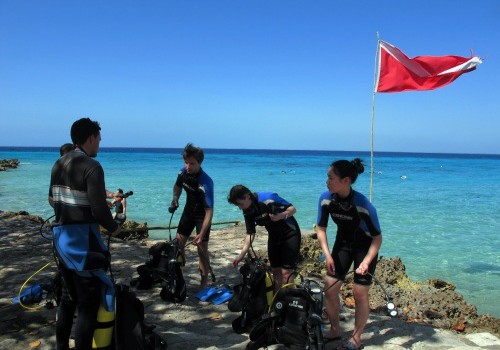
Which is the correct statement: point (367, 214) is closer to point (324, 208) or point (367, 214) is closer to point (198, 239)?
point (324, 208)

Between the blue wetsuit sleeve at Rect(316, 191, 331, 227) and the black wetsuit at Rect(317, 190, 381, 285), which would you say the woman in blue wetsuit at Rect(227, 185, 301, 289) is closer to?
the blue wetsuit sleeve at Rect(316, 191, 331, 227)

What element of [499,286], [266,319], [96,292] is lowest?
[499,286]

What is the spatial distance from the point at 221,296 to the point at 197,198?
4.57 feet

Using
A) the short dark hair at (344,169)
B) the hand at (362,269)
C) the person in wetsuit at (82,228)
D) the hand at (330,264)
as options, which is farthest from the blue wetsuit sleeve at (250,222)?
the person in wetsuit at (82,228)

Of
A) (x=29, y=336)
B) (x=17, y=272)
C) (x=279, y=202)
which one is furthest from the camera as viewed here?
(x=17, y=272)

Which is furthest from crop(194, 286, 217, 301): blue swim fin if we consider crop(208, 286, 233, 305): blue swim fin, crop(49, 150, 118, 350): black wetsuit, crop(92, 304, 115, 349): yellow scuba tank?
crop(49, 150, 118, 350): black wetsuit

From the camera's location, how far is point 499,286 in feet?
27.3

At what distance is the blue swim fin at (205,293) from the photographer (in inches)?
213

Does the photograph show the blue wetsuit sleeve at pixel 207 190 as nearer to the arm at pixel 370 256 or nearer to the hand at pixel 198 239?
the hand at pixel 198 239

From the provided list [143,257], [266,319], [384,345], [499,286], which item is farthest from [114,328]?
[499,286]

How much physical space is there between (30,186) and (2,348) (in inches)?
993

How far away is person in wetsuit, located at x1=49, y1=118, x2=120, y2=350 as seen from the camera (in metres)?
2.94

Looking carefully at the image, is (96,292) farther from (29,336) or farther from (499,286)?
(499,286)

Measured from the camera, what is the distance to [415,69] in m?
8.20
